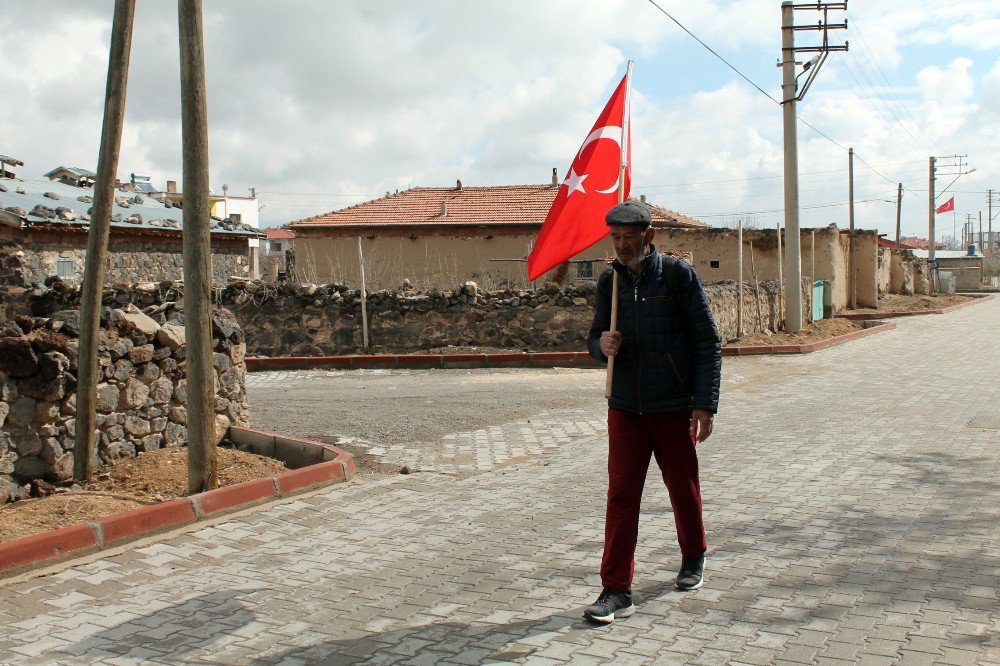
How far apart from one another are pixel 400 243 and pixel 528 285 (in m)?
13.9

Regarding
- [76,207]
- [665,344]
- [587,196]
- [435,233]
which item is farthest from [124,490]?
[435,233]

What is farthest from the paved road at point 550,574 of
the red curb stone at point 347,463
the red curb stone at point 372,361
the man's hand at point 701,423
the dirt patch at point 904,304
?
the dirt patch at point 904,304

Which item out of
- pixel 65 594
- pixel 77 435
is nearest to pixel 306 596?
pixel 65 594

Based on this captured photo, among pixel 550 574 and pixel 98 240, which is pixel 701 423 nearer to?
pixel 550 574

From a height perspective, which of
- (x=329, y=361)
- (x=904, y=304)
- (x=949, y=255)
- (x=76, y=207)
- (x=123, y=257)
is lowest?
(x=329, y=361)

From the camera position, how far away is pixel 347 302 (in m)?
18.8

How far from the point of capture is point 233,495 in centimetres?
684

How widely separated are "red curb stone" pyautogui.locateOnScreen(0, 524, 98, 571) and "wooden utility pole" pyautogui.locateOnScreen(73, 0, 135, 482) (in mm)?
1530

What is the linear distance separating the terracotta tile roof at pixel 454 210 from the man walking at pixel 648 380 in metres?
31.1

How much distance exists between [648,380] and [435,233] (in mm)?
32285

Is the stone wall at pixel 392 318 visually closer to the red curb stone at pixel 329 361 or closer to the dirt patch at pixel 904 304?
the red curb stone at pixel 329 361

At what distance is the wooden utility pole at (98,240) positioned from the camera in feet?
23.2

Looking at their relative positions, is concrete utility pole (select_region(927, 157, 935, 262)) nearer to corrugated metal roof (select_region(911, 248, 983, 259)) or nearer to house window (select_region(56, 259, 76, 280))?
corrugated metal roof (select_region(911, 248, 983, 259))

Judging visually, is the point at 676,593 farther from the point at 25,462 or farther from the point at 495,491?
the point at 25,462
